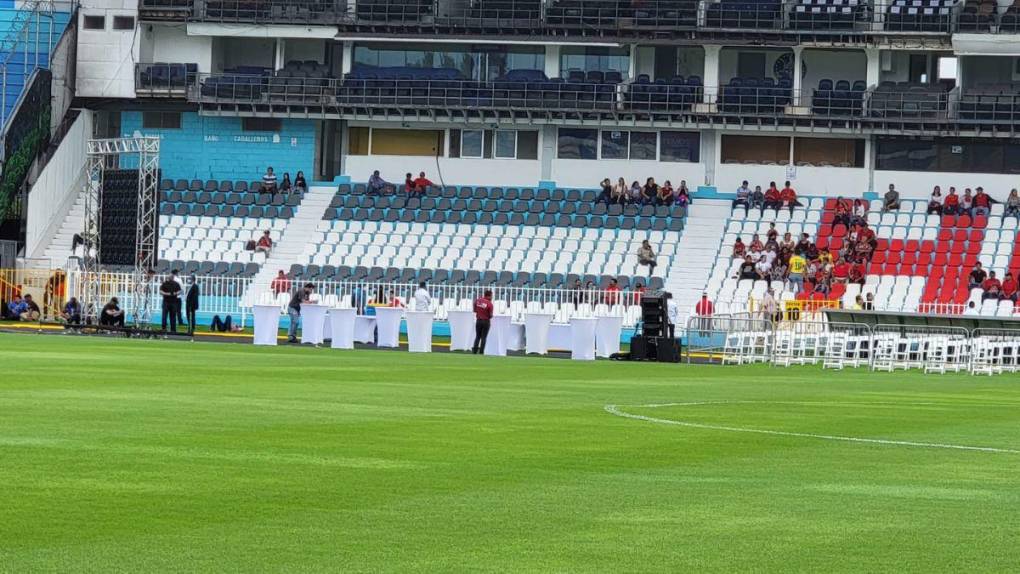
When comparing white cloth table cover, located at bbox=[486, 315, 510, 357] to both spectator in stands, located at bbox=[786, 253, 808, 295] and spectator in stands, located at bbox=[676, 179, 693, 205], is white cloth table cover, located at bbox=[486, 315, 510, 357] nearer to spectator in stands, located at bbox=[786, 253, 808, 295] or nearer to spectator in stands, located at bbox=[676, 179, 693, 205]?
spectator in stands, located at bbox=[786, 253, 808, 295]

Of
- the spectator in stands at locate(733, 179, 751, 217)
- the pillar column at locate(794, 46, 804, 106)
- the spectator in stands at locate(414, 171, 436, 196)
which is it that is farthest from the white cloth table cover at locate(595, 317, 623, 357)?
the pillar column at locate(794, 46, 804, 106)

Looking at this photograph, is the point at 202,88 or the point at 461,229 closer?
the point at 461,229

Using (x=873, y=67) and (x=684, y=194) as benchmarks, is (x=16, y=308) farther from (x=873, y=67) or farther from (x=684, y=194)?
(x=873, y=67)

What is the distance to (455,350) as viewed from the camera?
41531mm

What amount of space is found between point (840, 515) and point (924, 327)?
29.0m

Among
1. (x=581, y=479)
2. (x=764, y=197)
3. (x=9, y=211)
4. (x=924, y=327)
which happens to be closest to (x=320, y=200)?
(x=9, y=211)

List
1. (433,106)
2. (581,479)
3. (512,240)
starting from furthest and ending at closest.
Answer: (433,106) → (512,240) → (581,479)

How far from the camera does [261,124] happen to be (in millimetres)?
64625

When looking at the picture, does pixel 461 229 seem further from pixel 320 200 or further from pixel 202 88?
pixel 202 88

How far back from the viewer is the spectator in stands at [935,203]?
5709 centimetres

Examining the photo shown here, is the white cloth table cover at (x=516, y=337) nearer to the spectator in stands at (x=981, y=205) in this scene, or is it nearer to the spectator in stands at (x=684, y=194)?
the spectator in stands at (x=684, y=194)

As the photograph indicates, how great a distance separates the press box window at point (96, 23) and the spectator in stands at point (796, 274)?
25151 millimetres

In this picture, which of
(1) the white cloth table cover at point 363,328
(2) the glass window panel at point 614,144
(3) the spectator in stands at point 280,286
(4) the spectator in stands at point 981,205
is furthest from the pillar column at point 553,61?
(1) the white cloth table cover at point 363,328

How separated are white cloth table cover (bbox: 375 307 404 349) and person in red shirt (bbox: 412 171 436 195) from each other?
19228 millimetres
